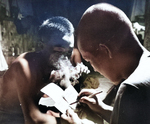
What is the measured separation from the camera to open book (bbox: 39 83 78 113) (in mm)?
1459

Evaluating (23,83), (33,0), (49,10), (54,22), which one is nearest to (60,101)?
(23,83)

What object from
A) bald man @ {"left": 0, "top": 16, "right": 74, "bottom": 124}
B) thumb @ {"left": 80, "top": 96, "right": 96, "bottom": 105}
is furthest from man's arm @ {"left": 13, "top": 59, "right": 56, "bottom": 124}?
thumb @ {"left": 80, "top": 96, "right": 96, "bottom": 105}

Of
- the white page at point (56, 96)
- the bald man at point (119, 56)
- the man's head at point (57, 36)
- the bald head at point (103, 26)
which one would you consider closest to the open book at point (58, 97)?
the white page at point (56, 96)

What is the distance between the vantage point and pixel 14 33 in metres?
1.47

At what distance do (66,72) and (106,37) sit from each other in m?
0.52

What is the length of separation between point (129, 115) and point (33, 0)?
135 cm

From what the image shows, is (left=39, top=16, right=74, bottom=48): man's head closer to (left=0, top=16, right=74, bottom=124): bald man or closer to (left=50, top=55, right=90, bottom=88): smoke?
(left=0, top=16, right=74, bottom=124): bald man

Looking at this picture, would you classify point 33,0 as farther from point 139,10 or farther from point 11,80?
point 139,10

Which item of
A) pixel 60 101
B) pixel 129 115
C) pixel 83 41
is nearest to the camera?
pixel 129 115

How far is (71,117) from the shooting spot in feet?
4.89

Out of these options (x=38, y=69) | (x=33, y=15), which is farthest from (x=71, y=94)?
(x=33, y=15)

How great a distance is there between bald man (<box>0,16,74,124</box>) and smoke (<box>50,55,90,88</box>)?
0.16ft

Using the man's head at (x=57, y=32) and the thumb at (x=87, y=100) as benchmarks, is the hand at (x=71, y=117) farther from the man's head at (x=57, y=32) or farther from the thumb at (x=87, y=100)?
the man's head at (x=57, y=32)

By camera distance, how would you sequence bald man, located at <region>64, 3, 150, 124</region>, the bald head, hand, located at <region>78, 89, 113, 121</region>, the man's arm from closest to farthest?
1. bald man, located at <region>64, 3, 150, 124</region>
2. the bald head
3. the man's arm
4. hand, located at <region>78, 89, 113, 121</region>
